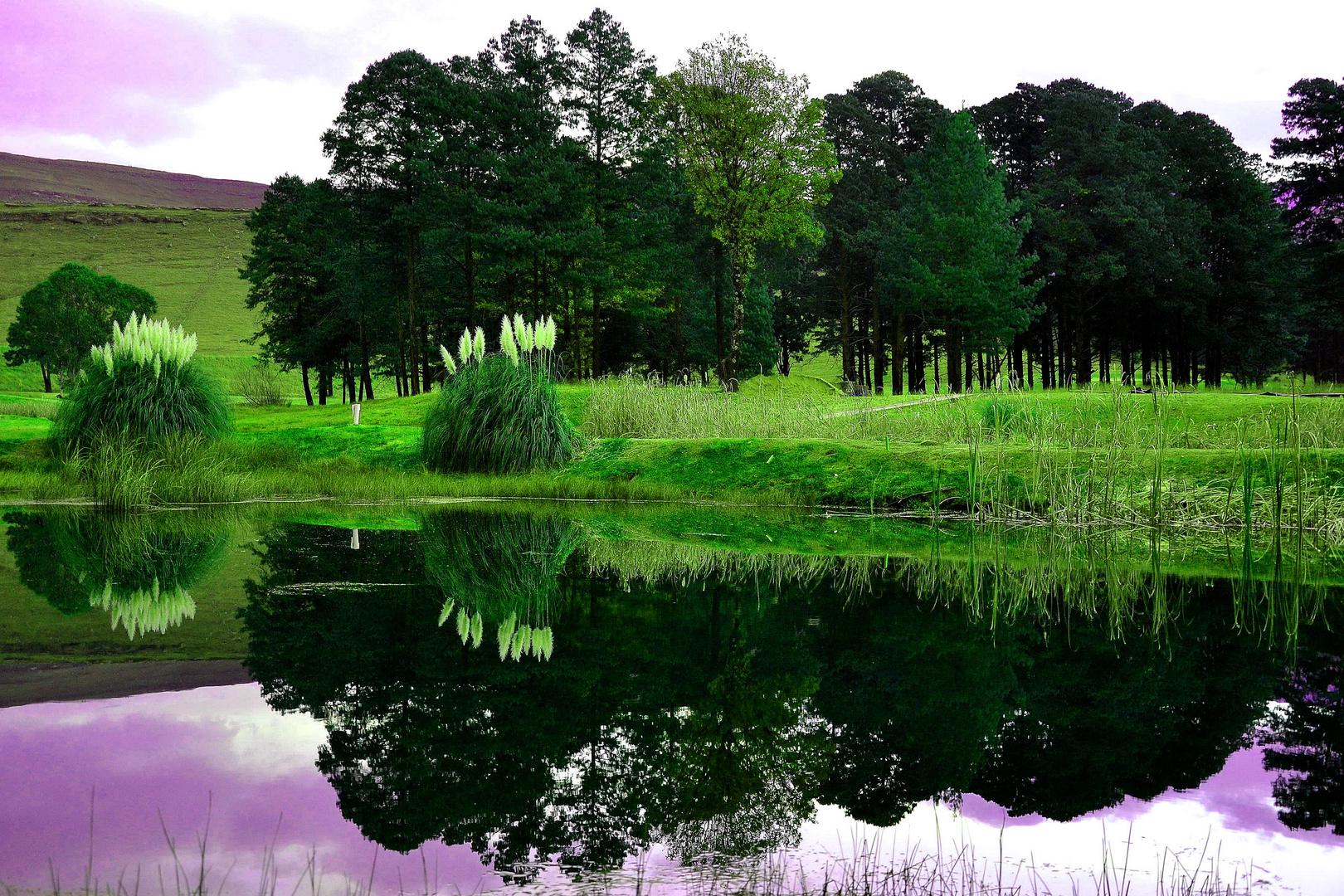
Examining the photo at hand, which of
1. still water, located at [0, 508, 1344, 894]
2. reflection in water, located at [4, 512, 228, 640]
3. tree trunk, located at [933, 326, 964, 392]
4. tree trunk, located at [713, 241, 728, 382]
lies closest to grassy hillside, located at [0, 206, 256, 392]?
tree trunk, located at [713, 241, 728, 382]

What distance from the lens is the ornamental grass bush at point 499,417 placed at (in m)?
16.5

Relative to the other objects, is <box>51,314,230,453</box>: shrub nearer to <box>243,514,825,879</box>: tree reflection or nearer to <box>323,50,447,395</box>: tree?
<box>243,514,825,879</box>: tree reflection

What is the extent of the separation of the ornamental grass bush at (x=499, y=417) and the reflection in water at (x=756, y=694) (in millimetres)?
7195

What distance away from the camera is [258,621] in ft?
23.0

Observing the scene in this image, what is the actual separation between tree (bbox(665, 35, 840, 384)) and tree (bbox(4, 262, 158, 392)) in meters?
42.3

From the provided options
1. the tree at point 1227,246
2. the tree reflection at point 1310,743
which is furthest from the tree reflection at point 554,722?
the tree at point 1227,246

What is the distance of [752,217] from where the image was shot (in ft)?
122

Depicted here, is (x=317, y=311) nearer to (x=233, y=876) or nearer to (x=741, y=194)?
(x=741, y=194)

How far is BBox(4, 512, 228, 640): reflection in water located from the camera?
7418 millimetres

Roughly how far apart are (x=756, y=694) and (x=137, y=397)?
13016mm

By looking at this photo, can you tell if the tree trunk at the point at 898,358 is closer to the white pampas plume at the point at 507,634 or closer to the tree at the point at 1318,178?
the tree at the point at 1318,178

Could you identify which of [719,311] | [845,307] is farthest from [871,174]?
[719,311]

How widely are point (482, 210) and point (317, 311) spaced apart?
18.2 metres

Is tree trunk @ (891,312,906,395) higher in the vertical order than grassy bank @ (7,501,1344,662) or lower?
higher
